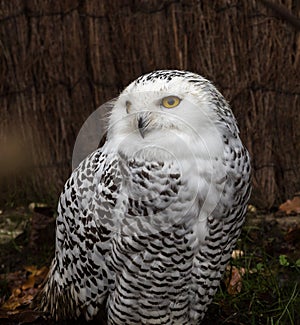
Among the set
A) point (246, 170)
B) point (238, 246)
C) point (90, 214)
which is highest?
point (246, 170)

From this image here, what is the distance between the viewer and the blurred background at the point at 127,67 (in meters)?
4.25

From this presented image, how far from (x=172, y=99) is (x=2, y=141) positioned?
2.91m

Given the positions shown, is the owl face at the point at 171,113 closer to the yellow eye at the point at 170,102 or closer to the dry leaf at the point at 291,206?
the yellow eye at the point at 170,102

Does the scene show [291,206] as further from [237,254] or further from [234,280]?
[234,280]

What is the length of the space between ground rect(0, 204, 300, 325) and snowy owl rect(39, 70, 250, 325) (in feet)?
1.70

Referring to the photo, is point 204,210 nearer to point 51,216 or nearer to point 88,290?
Answer: point 88,290

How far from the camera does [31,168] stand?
4898 millimetres

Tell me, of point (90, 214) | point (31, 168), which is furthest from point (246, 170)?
point (31, 168)

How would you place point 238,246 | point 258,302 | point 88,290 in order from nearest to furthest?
point 88,290 < point 258,302 < point 238,246

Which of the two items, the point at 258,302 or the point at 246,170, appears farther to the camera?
the point at 258,302

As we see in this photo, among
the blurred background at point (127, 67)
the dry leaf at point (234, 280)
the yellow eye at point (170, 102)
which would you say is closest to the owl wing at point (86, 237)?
the yellow eye at point (170, 102)

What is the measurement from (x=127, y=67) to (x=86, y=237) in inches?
80.5

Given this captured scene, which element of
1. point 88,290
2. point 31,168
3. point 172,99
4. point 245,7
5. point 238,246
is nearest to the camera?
point 172,99

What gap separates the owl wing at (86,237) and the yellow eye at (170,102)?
1.25 ft
